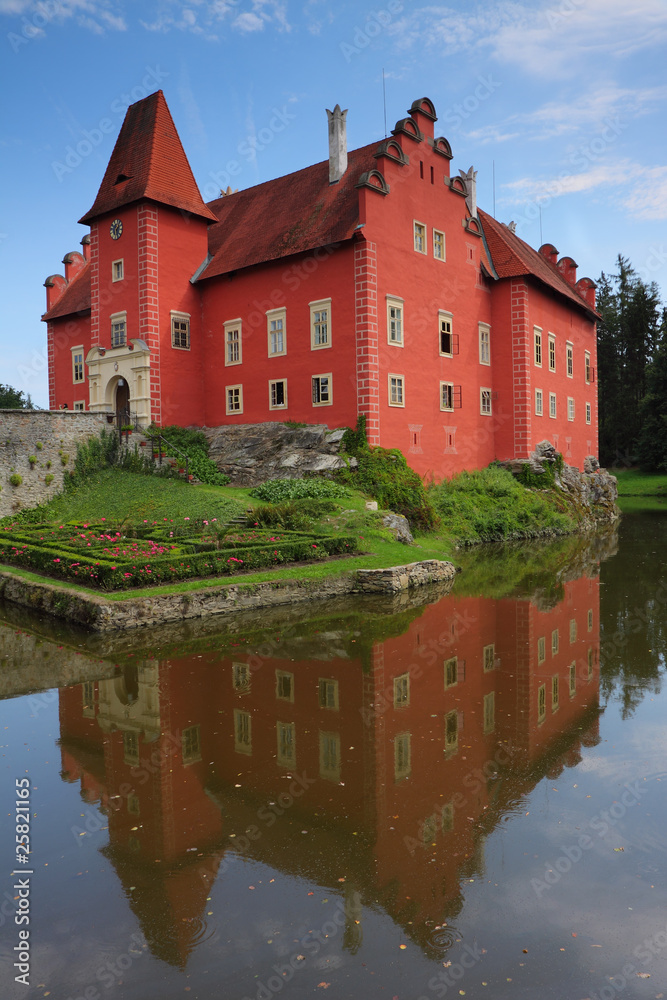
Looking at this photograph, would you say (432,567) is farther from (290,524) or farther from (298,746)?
(298,746)


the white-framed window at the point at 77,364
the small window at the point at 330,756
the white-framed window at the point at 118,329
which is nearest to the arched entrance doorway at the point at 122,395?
the white-framed window at the point at 118,329

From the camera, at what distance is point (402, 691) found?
8898mm

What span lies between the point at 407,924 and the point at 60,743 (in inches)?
181

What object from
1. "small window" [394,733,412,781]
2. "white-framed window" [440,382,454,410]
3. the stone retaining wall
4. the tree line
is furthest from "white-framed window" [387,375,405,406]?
the tree line

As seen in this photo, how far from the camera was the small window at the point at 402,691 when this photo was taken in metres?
8.45

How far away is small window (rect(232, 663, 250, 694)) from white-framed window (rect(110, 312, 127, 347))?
22055mm

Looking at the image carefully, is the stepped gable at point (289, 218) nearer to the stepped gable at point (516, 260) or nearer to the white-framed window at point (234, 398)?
the white-framed window at point (234, 398)

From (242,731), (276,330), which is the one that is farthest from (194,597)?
(276,330)

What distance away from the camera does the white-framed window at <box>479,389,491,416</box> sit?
105ft

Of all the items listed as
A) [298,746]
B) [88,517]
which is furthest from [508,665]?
[88,517]

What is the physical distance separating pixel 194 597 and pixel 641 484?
49150mm

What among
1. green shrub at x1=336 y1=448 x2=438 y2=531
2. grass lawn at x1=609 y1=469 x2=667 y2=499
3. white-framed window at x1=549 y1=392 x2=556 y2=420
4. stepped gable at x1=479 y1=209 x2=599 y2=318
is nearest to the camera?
green shrub at x1=336 y1=448 x2=438 y2=531

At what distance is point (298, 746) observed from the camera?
23.9 ft

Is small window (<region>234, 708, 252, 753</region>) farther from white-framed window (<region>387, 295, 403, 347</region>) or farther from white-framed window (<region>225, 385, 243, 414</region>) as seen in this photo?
white-framed window (<region>225, 385, 243, 414</region>)
